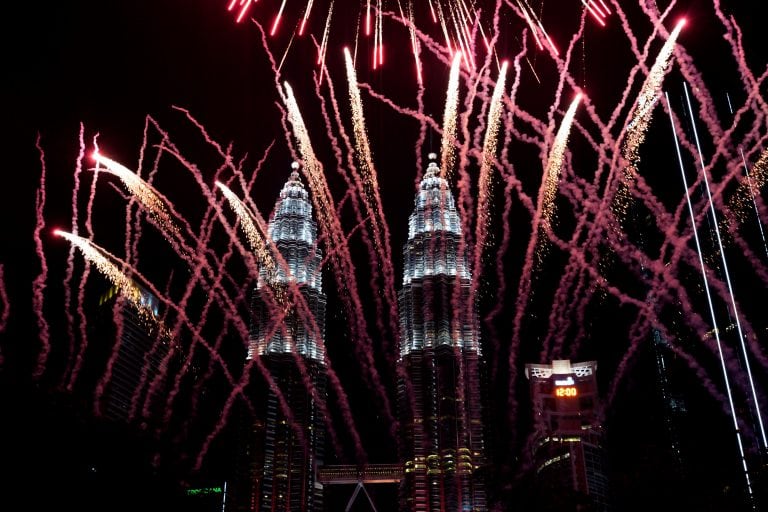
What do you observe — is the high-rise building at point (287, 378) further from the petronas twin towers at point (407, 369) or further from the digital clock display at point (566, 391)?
the digital clock display at point (566, 391)

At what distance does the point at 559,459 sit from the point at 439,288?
83.2 ft

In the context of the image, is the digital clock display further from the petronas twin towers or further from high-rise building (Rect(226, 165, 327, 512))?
high-rise building (Rect(226, 165, 327, 512))

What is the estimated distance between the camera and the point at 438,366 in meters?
104

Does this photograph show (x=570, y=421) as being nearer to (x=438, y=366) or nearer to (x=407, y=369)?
(x=438, y=366)

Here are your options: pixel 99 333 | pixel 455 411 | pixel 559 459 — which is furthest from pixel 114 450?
pixel 99 333

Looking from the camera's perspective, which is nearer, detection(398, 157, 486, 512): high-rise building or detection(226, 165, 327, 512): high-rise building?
detection(398, 157, 486, 512): high-rise building

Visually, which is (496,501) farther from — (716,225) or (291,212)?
(291,212)

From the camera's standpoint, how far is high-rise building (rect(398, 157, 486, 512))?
99.3 metres

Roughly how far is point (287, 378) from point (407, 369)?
14902 mm

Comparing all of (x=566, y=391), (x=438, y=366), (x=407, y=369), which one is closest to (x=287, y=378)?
(x=407, y=369)

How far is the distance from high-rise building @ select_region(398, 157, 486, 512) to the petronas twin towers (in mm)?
125

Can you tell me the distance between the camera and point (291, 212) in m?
115

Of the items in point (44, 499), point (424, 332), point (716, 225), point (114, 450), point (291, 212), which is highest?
point (291, 212)

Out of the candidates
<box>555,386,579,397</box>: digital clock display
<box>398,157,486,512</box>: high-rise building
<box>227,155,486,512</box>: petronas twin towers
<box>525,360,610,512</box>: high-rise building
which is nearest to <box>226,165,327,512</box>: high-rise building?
<box>227,155,486,512</box>: petronas twin towers
